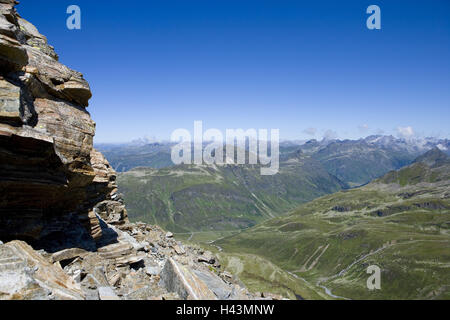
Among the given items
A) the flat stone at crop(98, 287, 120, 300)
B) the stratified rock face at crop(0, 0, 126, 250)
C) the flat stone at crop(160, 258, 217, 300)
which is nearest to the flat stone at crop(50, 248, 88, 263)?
the stratified rock face at crop(0, 0, 126, 250)

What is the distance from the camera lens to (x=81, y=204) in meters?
26.6

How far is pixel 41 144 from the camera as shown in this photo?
1869 cm

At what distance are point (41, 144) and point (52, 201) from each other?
572 centimetres

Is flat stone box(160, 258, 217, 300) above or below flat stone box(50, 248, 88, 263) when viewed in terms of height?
below

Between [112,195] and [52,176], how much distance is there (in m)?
23.9

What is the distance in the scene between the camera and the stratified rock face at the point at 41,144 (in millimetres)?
18203

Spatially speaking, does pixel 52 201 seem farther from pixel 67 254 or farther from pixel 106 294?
pixel 106 294

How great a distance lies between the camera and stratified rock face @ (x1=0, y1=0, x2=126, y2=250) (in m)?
18.2

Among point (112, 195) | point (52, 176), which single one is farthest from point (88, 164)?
point (112, 195)

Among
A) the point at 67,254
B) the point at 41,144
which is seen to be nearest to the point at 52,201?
the point at 67,254

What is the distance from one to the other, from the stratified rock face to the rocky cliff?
7 centimetres

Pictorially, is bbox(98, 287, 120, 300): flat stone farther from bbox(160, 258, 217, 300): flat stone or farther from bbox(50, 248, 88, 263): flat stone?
bbox(50, 248, 88, 263): flat stone
